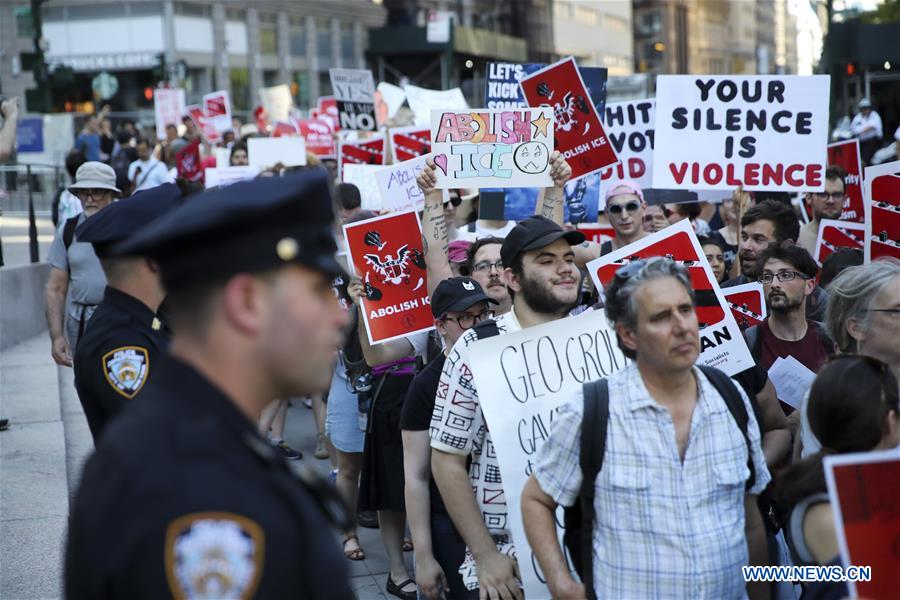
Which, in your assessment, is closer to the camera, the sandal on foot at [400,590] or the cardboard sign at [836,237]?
the sandal on foot at [400,590]

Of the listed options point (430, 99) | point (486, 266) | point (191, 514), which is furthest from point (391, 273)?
point (430, 99)

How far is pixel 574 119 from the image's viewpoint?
26.6 ft

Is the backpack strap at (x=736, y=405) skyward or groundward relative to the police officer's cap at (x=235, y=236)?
groundward

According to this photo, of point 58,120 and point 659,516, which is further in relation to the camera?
point 58,120

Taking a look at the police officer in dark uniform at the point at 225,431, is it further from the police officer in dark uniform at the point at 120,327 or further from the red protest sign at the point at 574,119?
the red protest sign at the point at 574,119

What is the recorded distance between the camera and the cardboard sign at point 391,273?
633 centimetres

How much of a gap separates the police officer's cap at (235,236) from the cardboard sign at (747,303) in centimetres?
431

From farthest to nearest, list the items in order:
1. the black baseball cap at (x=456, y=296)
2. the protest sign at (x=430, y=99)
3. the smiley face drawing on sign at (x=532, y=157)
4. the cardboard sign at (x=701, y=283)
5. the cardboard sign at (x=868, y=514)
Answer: the protest sign at (x=430, y=99)
the smiley face drawing on sign at (x=532, y=157)
the black baseball cap at (x=456, y=296)
the cardboard sign at (x=701, y=283)
the cardboard sign at (x=868, y=514)

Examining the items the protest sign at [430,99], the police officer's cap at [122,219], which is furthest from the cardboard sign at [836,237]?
the protest sign at [430,99]

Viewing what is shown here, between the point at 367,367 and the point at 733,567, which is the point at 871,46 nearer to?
the point at 367,367

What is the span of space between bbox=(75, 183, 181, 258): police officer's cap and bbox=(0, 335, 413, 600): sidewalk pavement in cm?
117

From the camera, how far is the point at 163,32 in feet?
151

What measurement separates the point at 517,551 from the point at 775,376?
73.4 inches

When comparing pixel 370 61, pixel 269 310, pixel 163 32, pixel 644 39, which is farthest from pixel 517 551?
pixel 644 39
